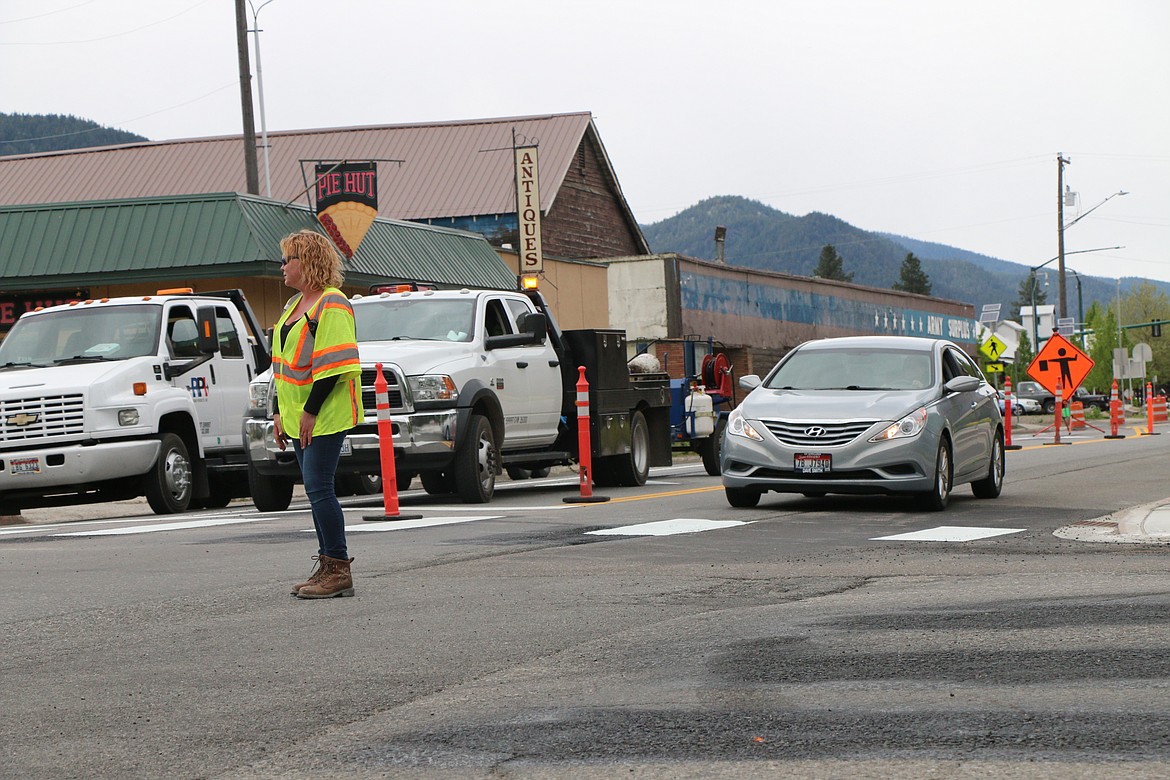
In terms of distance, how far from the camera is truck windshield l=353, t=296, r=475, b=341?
1673 cm

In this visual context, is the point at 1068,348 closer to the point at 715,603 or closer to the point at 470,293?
the point at 470,293

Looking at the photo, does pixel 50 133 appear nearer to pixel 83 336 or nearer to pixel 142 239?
pixel 142 239

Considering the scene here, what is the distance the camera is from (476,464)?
628 inches

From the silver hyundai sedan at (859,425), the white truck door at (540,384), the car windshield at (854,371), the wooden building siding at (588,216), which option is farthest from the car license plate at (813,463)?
the wooden building siding at (588,216)

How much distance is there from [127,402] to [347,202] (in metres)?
15.9

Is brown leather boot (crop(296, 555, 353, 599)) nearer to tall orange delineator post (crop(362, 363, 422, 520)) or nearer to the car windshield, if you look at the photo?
tall orange delineator post (crop(362, 363, 422, 520))

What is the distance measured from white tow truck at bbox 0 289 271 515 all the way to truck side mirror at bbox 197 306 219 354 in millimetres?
11

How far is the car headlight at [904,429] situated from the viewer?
14117 mm

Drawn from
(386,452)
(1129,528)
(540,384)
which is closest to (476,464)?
(386,452)

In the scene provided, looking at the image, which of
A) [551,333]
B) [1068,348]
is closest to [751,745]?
[551,333]

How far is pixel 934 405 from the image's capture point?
1457 cm

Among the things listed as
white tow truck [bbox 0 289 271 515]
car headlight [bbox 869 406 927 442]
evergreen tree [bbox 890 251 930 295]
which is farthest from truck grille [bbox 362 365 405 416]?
evergreen tree [bbox 890 251 930 295]

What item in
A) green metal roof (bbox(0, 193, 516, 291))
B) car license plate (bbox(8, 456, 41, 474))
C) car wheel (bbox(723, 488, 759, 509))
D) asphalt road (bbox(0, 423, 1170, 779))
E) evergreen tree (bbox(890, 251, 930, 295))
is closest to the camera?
asphalt road (bbox(0, 423, 1170, 779))

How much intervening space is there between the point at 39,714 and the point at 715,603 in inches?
143
